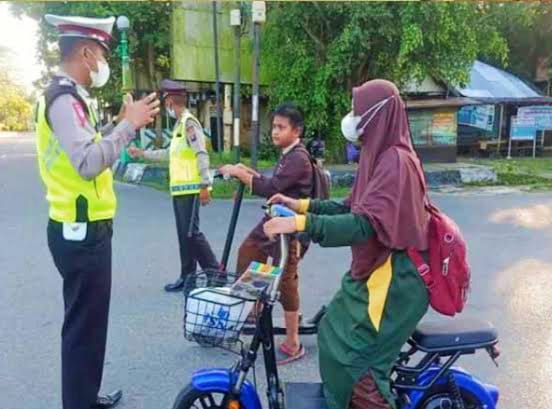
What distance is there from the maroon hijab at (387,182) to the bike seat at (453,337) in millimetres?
448

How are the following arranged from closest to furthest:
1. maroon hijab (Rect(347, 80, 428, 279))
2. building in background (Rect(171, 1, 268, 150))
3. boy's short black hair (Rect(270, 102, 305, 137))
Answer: maroon hijab (Rect(347, 80, 428, 279)) < boy's short black hair (Rect(270, 102, 305, 137)) < building in background (Rect(171, 1, 268, 150))

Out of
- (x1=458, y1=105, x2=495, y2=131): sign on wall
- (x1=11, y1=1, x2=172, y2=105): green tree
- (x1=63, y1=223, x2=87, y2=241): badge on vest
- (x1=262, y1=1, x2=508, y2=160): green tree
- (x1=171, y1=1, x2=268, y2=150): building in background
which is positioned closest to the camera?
(x1=63, y1=223, x2=87, y2=241): badge on vest

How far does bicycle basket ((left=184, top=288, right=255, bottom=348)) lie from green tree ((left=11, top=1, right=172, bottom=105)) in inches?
567

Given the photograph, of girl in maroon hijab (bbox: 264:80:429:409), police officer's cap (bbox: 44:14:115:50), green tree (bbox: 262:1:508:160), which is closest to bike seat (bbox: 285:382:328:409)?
girl in maroon hijab (bbox: 264:80:429:409)

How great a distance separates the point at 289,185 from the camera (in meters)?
3.30

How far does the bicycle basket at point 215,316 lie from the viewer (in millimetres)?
2023

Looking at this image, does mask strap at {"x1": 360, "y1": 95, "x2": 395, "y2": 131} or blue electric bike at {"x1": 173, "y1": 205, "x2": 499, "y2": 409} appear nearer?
mask strap at {"x1": 360, "y1": 95, "x2": 395, "y2": 131}

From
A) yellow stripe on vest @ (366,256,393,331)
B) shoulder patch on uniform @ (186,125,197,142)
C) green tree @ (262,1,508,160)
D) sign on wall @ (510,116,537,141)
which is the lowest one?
sign on wall @ (510,116,537,141)

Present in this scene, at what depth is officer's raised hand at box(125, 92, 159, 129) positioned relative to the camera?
2463mm

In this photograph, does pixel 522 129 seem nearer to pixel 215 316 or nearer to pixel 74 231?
pixel 74 231

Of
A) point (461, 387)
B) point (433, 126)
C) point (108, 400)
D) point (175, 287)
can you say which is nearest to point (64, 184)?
point (108, 400)

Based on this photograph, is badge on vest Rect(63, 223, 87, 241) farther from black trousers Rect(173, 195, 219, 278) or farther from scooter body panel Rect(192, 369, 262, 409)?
black trousers Rect(173, 195, 219, 278)

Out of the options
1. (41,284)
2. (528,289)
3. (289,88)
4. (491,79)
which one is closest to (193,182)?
(41,284)

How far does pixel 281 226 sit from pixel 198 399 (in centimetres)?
96
